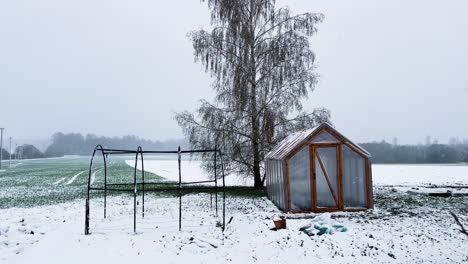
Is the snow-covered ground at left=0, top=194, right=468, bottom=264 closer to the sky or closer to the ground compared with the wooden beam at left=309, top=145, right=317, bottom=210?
closer to the ground

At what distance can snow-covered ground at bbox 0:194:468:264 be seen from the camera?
8.19 meters

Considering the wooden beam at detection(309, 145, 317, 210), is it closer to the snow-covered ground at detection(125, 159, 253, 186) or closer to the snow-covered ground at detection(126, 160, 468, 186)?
the snow-covered ground at detection(125, 159, 253, 186)

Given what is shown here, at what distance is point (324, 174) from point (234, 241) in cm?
518

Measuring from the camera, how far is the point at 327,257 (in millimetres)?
8062

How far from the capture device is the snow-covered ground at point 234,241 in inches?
322

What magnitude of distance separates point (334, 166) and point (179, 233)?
6.23m

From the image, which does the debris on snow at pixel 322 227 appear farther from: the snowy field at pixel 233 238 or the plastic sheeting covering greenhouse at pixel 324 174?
the plastic sheeting covering greenhouse at pixel 324 174

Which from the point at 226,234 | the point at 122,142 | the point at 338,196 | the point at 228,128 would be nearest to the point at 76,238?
the point at 226,234

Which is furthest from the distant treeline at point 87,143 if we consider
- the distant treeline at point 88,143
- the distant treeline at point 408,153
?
the distant treeline at point 408,153

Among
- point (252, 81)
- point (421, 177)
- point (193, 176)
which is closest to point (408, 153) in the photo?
point (421, 177)

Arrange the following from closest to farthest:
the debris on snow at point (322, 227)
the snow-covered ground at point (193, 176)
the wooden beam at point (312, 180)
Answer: the debris on snow at point (322, 227) < the wooden beam at point (312, 180) < the snow-covered ground at point (193, 176)

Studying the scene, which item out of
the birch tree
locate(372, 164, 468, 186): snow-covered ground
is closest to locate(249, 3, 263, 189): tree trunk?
the birch tree

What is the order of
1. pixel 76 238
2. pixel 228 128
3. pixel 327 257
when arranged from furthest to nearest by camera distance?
1. pixel 228 128
2. pixel 76 238
3. pixel 327 257

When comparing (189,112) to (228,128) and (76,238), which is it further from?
(76,238)
